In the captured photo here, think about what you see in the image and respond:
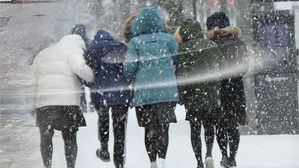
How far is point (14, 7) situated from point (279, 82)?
50.9 meters

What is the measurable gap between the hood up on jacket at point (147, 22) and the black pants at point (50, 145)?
1238 mm

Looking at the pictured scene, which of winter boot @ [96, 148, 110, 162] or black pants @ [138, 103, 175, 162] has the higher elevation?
black pants @ [138, 103, 175, 162]

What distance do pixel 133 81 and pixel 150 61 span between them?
280 millimetres

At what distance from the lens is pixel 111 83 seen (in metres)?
7.01

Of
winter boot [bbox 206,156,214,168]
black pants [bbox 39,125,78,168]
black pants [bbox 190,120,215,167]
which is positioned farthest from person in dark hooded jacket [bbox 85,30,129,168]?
winter boot [bbox 206,156,214,168]

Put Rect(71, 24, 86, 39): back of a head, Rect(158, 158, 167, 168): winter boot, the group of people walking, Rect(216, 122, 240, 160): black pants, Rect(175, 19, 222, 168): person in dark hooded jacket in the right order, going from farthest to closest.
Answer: Rect(216, 122, 240, 160): black pants < Rect(71, 24, 86, 39): back of a head < Rect(175, 19, 222, 168): person in dark hooded jacket < the group of people walking < Rect(158, 158, 167, 168): winter boot

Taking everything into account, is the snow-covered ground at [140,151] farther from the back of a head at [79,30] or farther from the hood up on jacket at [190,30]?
the back of a head at [79,30]

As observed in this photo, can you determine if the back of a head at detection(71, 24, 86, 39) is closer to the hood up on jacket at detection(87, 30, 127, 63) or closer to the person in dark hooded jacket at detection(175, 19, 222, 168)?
the hood up on jacket at detection(87, 30, 127, 63)

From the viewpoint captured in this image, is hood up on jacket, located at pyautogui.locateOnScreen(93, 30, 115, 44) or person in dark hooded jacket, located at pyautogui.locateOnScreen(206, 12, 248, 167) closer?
hood up on jacket, located at pyautogui.locateOnScreen(93, 30, 115, 44)

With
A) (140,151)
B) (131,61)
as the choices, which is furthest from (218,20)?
(140,151)

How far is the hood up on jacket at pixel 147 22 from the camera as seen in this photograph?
688 cm

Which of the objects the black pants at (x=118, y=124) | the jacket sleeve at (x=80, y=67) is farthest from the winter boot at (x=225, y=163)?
the jacket sleeve at (x=80, y=67)

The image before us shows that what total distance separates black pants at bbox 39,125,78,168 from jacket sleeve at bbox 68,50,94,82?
583 millimetres

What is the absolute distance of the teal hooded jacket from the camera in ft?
22.6
